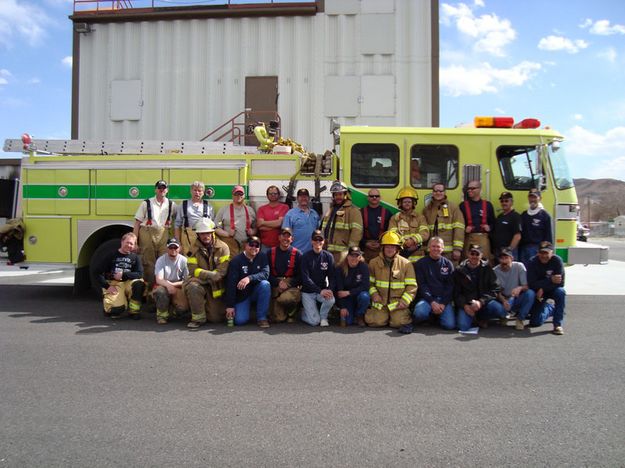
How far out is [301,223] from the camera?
678 cm

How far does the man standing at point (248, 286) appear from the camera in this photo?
20.1 ft

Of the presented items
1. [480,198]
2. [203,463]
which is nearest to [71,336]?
[203,463]

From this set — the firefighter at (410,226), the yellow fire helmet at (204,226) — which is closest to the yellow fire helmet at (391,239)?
the firefighter at (410,226)

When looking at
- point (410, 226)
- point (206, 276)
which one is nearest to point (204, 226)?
point (206, 276)

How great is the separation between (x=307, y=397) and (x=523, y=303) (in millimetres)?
3750

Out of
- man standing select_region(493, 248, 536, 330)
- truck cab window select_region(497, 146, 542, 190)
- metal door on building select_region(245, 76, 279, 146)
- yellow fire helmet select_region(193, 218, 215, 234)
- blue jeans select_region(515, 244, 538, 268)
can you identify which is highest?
metal door on building select_region(245, 76, 279, 146)

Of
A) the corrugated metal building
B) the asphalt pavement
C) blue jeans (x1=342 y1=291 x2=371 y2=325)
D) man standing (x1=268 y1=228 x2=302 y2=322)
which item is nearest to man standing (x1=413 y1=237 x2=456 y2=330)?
the asphalt pavement

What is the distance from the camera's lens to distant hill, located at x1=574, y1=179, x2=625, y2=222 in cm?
6088

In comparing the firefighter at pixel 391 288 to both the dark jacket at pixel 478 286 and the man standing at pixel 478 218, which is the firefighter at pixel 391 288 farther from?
the man standing at pixel 478 218

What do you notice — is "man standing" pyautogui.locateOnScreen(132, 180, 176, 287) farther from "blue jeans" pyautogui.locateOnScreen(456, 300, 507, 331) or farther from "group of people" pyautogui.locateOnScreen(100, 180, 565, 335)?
"blue jeans" pyautogui.locateOnScreen(456, 300, 507, 331)

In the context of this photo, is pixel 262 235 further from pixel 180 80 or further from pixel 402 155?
pixel 180 80

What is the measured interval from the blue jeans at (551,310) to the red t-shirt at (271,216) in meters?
3.85

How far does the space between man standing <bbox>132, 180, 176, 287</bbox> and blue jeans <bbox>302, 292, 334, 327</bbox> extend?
8.24 feet

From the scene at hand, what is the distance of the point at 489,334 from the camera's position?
581 centimetres
